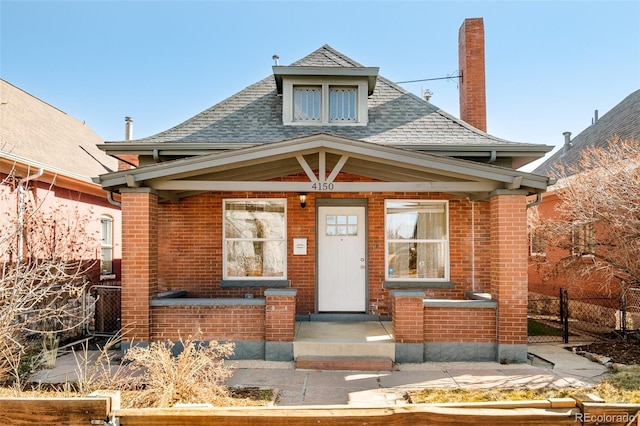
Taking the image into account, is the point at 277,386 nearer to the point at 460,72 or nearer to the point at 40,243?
the point at 40,243

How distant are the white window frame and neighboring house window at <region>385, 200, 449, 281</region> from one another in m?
2.33

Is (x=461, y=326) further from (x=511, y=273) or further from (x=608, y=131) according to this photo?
(x=608, y=131)

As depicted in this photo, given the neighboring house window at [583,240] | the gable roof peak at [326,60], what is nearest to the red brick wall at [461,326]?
the neighboring house window at [583,240]

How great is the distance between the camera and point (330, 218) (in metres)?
9.27

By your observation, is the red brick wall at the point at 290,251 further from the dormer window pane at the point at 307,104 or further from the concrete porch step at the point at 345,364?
the concrete porch step at the point at 345,364

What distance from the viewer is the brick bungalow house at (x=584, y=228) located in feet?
36.3

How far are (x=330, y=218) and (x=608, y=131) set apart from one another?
37.0ft

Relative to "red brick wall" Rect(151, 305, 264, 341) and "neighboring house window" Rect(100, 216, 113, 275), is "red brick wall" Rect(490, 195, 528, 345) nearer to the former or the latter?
"red brick wall" Rect(151, 305, 264, 341)

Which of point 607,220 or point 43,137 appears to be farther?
point 43,137

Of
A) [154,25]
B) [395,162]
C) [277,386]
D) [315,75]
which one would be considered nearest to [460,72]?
[315,75]

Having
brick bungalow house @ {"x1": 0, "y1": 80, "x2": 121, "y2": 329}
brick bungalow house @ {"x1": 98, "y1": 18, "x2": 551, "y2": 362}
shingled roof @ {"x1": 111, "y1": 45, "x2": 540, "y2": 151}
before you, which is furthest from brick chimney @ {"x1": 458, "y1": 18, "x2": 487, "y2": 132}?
brick bungalow house @ {"x1": 0, "y1": 80, "x2": 121, "y2": 329}

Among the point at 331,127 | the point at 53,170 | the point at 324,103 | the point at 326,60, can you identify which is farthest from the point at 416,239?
the point at 53,170

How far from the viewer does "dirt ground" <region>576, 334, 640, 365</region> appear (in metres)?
7.36

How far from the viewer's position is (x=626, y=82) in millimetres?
15992
